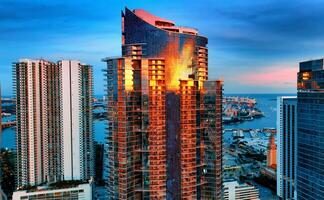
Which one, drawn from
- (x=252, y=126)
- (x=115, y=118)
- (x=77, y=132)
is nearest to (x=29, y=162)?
(x=77, y=132)

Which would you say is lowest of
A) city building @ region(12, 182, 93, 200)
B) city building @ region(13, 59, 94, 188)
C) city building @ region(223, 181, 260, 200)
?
city building @ region(223, 181, 260, 200)

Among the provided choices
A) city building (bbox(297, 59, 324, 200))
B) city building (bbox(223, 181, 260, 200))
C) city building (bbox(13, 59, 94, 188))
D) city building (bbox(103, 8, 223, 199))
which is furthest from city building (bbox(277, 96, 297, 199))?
city building (bbox(103, 8, 223, 199))

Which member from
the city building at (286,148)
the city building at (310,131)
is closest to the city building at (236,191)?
the city building at (286,148)

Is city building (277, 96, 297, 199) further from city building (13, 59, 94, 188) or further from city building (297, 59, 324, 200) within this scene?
city building (13, 59, 94, 188)

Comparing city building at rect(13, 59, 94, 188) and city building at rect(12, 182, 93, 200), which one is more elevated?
city building at rect(13, 59, 94, 188)

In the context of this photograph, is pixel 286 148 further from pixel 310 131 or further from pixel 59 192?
pixel 59 192

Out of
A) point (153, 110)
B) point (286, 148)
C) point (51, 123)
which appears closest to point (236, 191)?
point (286, 148)
